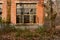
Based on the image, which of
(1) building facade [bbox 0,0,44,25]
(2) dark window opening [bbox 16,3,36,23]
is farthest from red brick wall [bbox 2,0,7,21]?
(2) dark window opening [bbox 16,3,36,23]

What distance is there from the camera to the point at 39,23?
1920 cm

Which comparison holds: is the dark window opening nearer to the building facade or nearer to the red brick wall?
the building facade

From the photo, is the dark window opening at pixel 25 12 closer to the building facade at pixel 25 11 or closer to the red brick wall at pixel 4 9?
the building facade at pixel 25 11

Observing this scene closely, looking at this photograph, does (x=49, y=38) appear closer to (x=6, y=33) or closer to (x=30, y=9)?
(x=6, y=33)

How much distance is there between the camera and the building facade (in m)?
19.1

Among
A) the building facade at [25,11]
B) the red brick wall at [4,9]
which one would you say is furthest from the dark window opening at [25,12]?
the red brick wall at [4,9]

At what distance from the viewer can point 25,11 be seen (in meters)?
19.3

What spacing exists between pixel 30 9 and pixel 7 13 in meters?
2.24

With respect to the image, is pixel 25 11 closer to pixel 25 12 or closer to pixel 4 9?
pixel 25 12

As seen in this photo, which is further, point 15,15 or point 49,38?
point 15,15

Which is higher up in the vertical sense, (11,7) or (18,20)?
(11,7)

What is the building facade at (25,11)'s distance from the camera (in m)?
19.1

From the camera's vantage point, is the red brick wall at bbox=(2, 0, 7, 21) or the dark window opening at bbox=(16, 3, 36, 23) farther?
the dark window opening at bbox=(16, 3, 36, 23)

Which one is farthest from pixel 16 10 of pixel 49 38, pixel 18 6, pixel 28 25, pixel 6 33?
pixel 49 38
